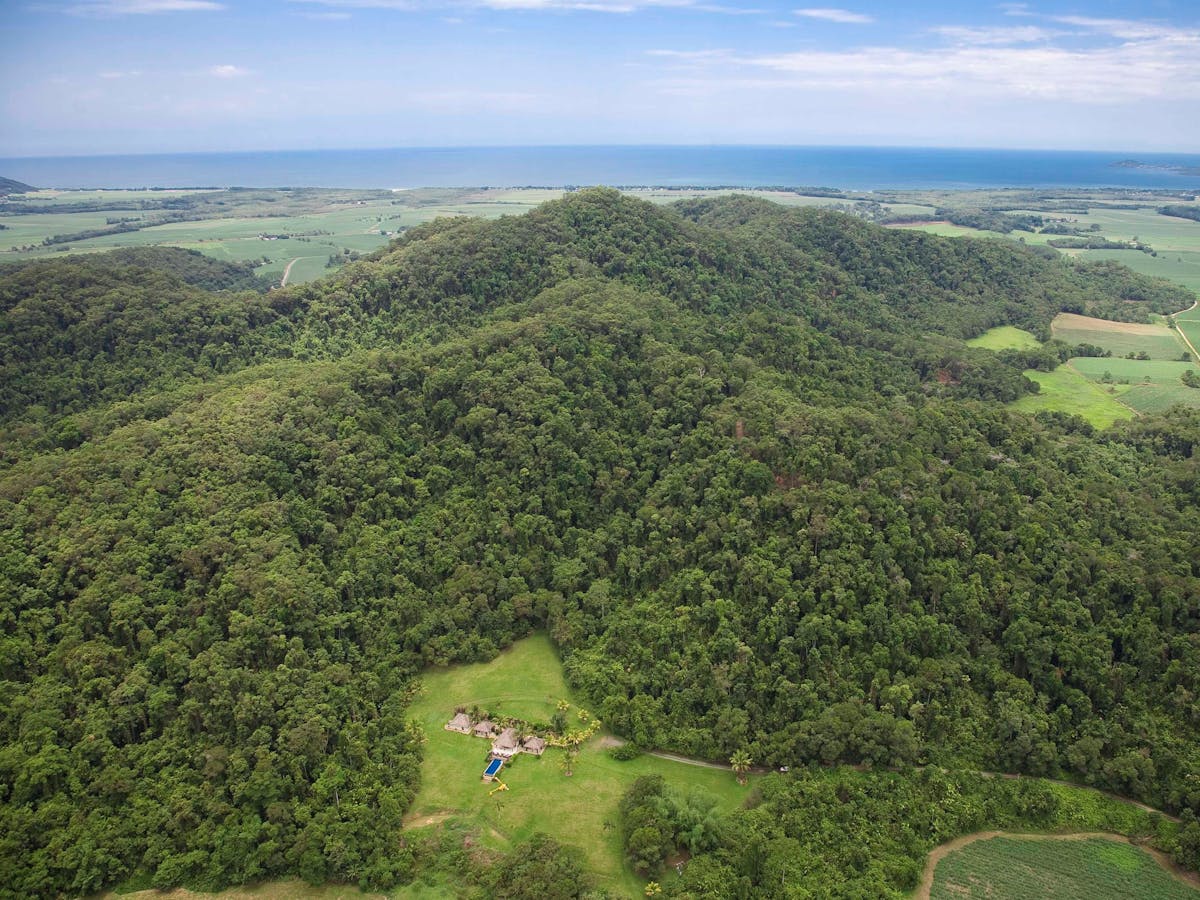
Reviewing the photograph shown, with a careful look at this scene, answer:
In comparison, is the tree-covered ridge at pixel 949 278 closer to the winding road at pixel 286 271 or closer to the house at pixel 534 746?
the house at pixel 534 746

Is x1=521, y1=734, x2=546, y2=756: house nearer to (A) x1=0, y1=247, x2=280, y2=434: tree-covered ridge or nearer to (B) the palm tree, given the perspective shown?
(B) the palm tree

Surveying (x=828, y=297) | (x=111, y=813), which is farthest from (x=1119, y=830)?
(x=828, y=297)

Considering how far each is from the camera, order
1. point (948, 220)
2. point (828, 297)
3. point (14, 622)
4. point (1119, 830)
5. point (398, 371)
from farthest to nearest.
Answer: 1. point (948, 220)
2. point (828, 297)
3. point (398, 371)
4. point (14, 622)
5. point (1119, 830)

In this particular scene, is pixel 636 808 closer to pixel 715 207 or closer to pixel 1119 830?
pixel 1119 830

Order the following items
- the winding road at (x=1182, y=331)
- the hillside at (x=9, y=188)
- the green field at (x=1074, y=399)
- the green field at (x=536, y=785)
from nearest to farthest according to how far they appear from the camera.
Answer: the green field at (x=536, y=785)
the green field at (x=1074, y=399)
the winding road at (x=1182, y=331)
the hillside at (x=9, y=188)

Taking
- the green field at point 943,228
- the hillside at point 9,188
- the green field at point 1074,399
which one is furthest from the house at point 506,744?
the hillside at point 9,188

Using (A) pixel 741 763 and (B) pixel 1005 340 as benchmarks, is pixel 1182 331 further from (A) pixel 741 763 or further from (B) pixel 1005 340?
(A) pixel 741 763

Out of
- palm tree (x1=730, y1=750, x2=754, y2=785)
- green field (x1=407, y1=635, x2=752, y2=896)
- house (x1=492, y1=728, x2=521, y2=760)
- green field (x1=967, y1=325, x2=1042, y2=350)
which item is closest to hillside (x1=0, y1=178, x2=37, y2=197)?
green field (x1=407, y1=635, x2=752, y2=896)
